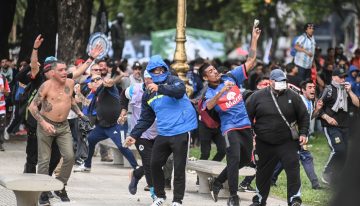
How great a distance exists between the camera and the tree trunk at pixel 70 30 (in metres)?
19.7

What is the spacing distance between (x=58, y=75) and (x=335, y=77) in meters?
5.30

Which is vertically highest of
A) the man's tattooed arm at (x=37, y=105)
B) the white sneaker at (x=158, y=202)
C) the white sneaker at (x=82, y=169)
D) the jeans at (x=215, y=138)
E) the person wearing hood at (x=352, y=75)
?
the man's tattooed arm at (x=37, y=105)

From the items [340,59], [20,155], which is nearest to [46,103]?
[20,155]

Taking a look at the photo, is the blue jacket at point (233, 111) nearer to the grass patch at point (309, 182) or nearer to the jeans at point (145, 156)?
the jeans at point (145, 156)

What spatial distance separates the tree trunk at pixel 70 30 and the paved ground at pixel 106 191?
4.22 m

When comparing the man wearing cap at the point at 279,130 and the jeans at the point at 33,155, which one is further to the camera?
the jeans at the point at 33,155

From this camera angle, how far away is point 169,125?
9.52 metres

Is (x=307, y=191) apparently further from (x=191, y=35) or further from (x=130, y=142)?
(x=191, y=35)

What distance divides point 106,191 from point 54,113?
7.89 ft

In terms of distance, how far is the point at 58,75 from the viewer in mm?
9789

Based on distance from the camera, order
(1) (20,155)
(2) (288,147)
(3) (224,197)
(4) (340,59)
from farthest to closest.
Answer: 1. (4) (340,59)
2. (1) (20,155)
3. (3) (224,197)
4. (2) (288,147)

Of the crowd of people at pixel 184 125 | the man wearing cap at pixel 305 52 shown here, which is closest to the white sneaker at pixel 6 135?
the man wearing cap at pixel 305 52

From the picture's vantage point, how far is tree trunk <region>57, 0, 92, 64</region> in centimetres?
1967

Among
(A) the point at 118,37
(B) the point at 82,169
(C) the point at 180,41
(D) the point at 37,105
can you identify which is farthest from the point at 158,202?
(A) the point at 118,37
